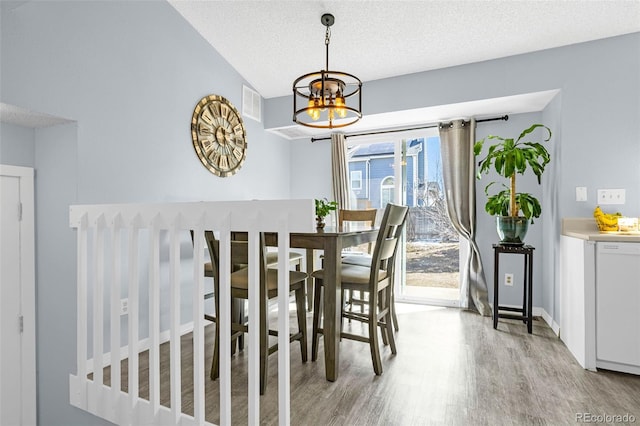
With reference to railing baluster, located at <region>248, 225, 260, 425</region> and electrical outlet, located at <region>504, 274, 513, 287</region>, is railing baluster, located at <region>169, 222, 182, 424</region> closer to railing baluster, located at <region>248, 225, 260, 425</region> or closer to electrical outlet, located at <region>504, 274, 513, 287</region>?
railing baluster, located at <region>248, 225, 260, 425</region>

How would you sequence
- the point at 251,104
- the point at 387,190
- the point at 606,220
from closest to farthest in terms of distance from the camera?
the point at 606,220 → the point at 251,104 → the point at 387,190

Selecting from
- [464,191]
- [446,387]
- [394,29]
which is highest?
[394,29]

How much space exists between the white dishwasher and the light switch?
2.20ft

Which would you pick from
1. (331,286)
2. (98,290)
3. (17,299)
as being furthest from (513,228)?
(17,299)

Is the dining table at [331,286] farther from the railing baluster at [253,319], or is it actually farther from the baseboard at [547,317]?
the baseboard at [547,317]

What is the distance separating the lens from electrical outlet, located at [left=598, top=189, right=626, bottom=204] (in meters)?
2.66

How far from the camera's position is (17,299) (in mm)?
2223

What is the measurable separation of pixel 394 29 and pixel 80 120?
8.08 ft

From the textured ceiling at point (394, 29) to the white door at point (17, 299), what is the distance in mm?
1941

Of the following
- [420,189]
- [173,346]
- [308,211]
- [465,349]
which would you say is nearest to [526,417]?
[465,349]

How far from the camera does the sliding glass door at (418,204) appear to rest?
155 inches

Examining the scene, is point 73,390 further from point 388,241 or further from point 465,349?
point 465,349

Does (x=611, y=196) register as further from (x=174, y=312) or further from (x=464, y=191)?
(x=174, y=312)

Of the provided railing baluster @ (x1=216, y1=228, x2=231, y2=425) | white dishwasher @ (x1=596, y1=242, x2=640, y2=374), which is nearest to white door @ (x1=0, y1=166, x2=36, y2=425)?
railing baluster @ (x1=216, y1=228, x2=231, y2=425)
